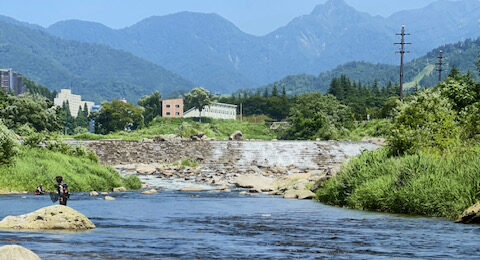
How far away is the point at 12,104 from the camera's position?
388 feet

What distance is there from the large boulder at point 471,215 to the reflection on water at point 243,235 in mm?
751

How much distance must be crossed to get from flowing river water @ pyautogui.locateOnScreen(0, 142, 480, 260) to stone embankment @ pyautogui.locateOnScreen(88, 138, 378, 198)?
29358 mm

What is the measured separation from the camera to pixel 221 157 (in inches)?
3477

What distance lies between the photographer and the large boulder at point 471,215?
28.3 m

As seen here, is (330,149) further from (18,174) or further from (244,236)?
(244,236)

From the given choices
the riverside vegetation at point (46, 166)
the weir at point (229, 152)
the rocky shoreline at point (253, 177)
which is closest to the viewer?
the riverside vegetation at point (46, 166)

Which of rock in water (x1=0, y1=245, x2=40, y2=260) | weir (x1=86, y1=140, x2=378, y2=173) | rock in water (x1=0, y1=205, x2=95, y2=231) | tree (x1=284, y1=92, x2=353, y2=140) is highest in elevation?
tree (x1=284, y1=92, x2=353, y2=140)

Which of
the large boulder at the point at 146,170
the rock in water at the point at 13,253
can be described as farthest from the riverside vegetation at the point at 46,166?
the rock in water at the point at 13,253

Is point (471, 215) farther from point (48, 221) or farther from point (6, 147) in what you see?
point (6, 147)

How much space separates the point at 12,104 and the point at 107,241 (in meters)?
102

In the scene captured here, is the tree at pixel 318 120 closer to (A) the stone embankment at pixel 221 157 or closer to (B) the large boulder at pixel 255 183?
(A) the stone embankment at pixel 221 157

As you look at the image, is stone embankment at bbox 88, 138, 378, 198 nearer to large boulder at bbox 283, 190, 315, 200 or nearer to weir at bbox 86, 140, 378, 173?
weir at bbox 86, 140, 378, 173

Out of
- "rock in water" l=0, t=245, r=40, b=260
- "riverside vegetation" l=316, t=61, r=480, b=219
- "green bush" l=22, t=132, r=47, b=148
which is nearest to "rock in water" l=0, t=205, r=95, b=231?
"rock in water" l=0, t=245, r=40, b=260

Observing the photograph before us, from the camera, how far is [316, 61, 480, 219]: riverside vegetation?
32156 millimetres
